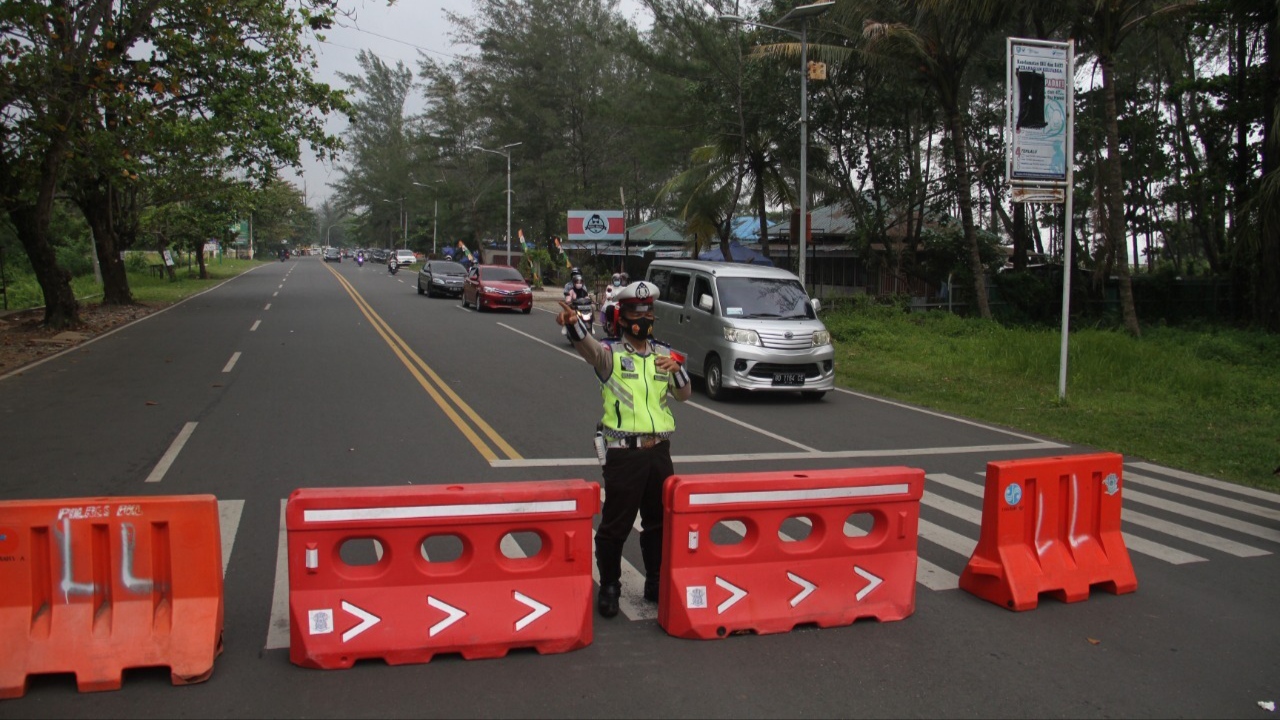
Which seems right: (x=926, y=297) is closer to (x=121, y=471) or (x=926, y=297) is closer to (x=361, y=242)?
(x=121, y=471)

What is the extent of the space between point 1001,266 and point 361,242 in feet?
431

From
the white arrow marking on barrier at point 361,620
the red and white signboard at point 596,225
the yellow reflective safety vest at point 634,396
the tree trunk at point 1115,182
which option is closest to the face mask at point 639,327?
the yellow reflective safety vest at point 634,396

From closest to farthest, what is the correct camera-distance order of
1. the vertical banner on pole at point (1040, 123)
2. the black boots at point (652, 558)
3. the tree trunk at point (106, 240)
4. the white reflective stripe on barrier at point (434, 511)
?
1. the white reflective stripe on barrier at point (434, 511)
2. the black boots at point (652, 558)
3. the vertical banner on pole at point (1040, 123)
4. the tree trunk at point (106, 240)

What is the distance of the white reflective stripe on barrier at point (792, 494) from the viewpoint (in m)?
5.18

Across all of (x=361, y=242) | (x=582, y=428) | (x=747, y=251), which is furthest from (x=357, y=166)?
(x=582, y=428)

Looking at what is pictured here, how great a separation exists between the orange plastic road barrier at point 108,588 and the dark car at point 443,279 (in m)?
32.8

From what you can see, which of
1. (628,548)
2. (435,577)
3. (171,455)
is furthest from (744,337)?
(435,577)

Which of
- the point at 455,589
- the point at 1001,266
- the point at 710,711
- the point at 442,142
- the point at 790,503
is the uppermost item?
the point at 442,142

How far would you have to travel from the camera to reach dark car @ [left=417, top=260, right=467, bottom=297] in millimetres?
37188

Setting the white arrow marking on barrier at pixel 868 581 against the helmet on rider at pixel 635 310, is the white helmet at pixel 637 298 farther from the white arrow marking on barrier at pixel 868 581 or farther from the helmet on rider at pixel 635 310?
the white arrow marking on barrier at pixel 868 581

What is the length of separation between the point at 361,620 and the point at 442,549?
1.69m

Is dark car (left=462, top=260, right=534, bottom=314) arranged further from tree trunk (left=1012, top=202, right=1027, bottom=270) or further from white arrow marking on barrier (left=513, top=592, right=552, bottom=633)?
white arrow marking on barrier (left=513, top=592, right=552, bottom=633)

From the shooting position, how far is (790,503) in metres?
5.38

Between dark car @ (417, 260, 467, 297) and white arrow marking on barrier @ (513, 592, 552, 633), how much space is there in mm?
32794
